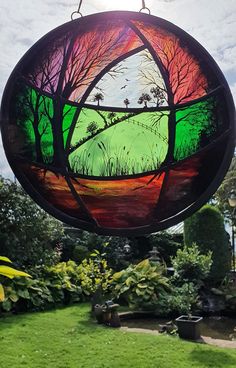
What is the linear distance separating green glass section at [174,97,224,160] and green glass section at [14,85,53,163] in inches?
21.8

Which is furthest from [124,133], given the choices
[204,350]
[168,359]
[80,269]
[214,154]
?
[80,269]

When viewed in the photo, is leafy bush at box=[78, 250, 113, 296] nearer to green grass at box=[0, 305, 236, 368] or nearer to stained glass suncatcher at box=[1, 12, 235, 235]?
green grass at box=[0, 305, 236, 368]

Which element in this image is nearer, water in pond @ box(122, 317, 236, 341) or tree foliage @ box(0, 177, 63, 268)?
water in pond @ box(122, 317, 236, 341)

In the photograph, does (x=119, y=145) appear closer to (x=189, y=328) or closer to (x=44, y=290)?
(x=189, y=328)

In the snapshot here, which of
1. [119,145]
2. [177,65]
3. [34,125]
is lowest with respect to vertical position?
[119,145]

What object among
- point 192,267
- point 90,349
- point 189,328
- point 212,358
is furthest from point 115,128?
point 192,267

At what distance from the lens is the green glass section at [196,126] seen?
1995mm

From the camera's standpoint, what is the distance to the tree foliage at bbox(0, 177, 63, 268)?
9.41 metres

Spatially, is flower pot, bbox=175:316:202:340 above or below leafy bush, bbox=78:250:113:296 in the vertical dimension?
below

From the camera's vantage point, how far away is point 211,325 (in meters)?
8.77

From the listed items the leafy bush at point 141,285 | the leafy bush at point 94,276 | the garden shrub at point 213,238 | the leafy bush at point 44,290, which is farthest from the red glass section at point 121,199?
the garden shrub at point 213,238

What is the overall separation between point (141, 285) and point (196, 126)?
7657 millimetres

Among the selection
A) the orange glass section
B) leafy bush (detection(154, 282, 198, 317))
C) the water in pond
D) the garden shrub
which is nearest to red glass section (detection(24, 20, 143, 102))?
the orange glass section

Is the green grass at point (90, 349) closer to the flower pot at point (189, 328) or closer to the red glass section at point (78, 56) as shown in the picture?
the flower pot at point (189, 328)
